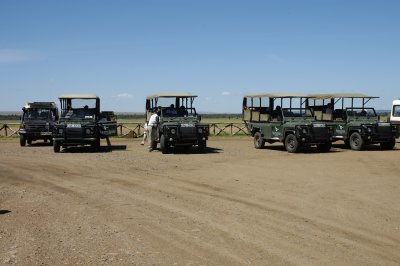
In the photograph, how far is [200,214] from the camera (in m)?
7.22

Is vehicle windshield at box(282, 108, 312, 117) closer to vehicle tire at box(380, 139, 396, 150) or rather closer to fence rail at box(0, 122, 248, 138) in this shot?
vehicle tire at box(380, 139, 396, 150)

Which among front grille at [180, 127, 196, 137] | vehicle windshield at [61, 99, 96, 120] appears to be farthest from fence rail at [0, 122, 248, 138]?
front grille at [180, 127, 196, 137]

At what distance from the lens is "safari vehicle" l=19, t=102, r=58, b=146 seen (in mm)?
21281

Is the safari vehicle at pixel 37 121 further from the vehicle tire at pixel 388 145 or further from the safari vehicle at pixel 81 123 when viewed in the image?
the vehicle tire at pixel 388 145

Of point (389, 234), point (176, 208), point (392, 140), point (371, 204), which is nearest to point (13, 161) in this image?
point (176, 208)

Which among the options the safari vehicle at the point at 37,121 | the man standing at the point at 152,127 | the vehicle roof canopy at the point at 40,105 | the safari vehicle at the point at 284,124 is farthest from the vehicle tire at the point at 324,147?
the vehicle roof canopy at the point at 40,105

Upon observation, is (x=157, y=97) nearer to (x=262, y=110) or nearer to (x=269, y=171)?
(x=262, y=110)

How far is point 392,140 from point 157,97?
9.39 meters

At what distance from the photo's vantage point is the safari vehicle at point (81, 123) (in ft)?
58.0

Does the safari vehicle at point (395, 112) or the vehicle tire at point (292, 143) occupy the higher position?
the safari vehicle at point (395, 112)

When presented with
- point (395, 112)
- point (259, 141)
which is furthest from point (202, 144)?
point (395, 112)

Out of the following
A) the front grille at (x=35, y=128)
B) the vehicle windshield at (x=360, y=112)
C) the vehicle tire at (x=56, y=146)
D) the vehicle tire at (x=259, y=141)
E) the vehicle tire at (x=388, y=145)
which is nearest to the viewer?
the vehicle tire at (x=56, y=146)

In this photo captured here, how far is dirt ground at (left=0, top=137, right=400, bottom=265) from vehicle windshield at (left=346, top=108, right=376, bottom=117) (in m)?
6.37

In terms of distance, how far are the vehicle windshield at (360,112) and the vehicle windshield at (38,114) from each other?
13389mm
